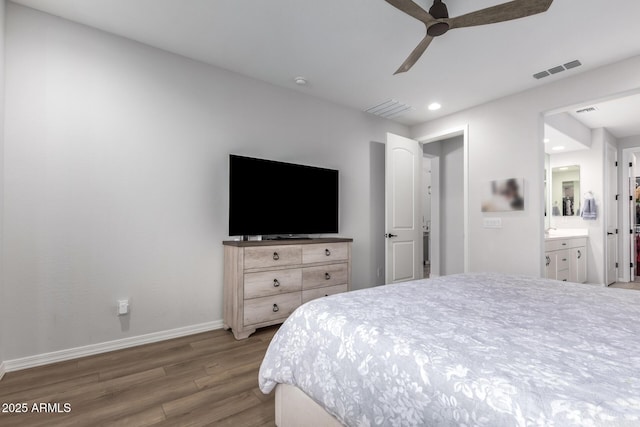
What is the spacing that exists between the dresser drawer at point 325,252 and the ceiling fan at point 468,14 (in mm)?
1995

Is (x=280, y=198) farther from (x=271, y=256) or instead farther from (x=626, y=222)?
(x=626, y=222)

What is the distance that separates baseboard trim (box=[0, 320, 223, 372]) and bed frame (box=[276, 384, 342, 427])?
1637 millimetres

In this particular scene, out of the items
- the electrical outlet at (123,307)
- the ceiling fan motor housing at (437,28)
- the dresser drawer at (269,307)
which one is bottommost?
the dresser drawer at (269,307)

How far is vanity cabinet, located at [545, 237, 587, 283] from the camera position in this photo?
3852mm

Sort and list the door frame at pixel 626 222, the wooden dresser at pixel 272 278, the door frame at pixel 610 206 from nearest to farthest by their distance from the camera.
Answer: the wooden dresser at pixel 272 278 < the door frame at pixel 610 206 < the door frame at pixel 626 222

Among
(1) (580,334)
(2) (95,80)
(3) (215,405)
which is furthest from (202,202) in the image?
(1) (580,334)

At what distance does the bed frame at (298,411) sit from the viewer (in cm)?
111

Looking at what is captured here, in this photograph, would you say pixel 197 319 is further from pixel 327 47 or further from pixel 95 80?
pixel 327 47

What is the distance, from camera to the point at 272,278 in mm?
2713

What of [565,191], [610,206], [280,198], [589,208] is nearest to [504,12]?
[280,198]

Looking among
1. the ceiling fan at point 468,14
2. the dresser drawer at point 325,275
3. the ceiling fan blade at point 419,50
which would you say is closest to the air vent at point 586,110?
the ceiling fan at point 468,14

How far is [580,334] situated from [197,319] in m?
2.76

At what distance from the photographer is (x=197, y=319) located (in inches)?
108

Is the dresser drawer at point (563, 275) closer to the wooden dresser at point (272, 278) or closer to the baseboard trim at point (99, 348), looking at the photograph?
the wooden dresser at point (272, 278)
